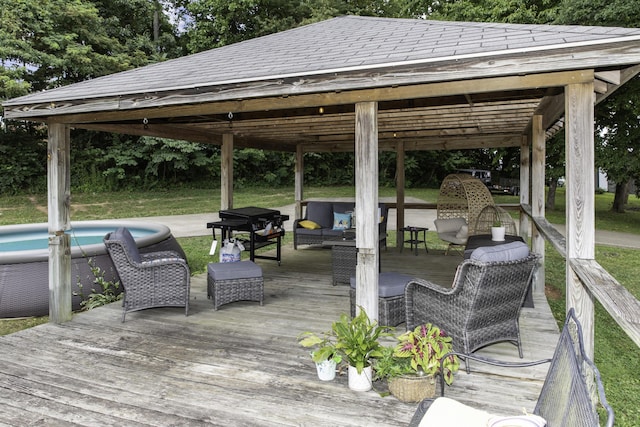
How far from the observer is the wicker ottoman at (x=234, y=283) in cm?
475

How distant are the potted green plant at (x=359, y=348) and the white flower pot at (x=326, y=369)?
16 centimetres

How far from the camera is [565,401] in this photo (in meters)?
1.49

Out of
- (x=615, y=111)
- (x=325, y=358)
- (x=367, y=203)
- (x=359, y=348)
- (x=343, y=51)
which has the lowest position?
(x=325, y=358)

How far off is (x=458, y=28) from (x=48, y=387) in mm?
4269

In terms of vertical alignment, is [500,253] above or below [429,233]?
above

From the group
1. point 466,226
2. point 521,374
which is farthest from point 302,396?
point 466,226

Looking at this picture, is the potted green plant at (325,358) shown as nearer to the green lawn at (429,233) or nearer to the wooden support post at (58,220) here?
the green lawn at (429,233)

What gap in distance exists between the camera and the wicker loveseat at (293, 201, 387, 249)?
8.11 m

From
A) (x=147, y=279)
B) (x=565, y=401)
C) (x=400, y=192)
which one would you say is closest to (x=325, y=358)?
(x=565, y=401)

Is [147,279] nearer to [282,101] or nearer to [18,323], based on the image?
[18,323]

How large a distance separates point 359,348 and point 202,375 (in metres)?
1.20

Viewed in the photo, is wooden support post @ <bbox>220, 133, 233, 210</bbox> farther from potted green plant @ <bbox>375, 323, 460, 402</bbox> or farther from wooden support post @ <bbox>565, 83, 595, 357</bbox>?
wooden support post @ <bbox>565, 83, 595, 357</bbox>

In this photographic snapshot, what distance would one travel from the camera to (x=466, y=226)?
25.5 feet

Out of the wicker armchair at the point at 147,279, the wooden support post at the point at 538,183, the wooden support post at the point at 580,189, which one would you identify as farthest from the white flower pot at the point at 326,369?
the wooden support post at the point at 538,183
